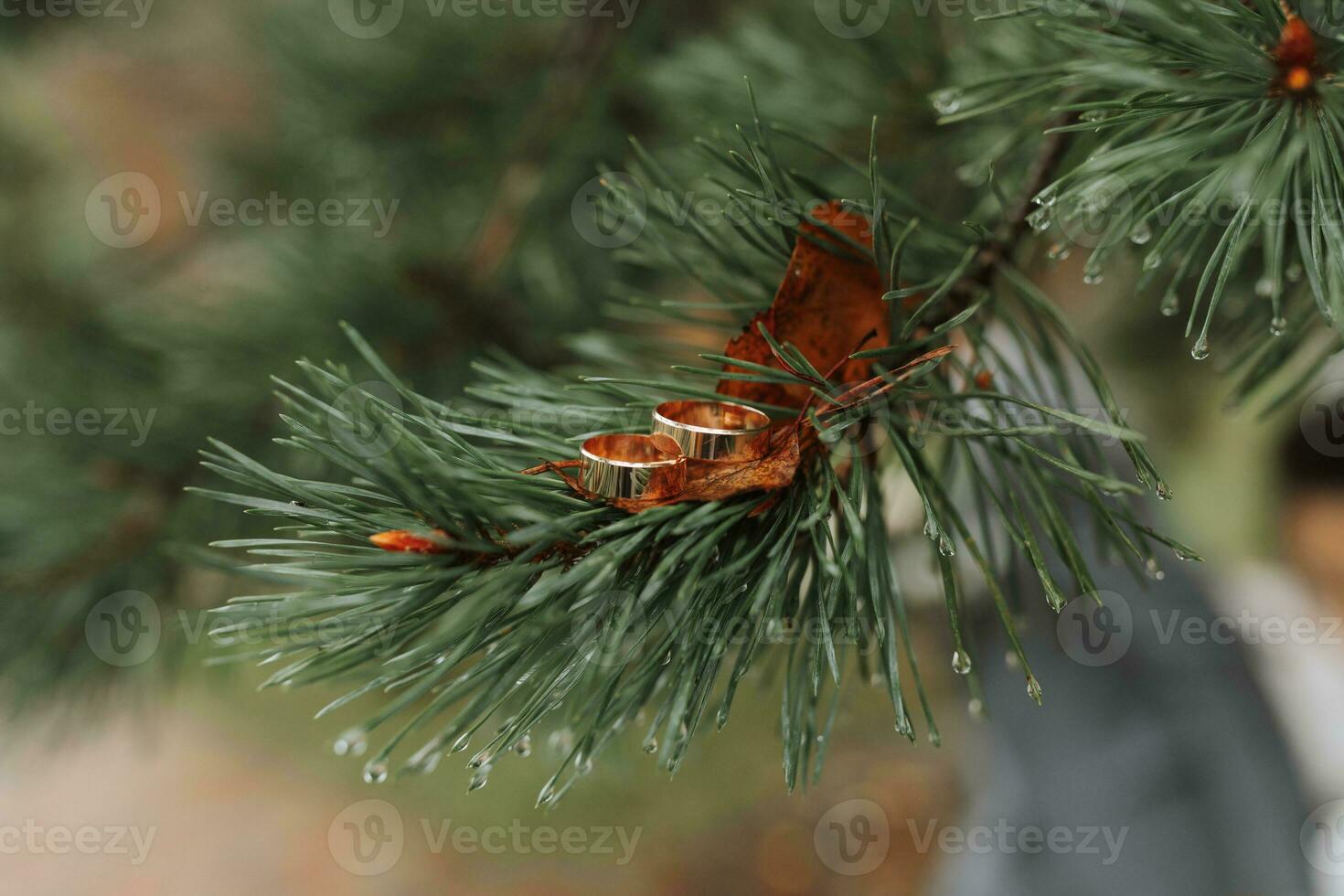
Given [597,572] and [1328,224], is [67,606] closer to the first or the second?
[597,572]

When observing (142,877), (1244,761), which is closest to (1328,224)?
(1244,761)

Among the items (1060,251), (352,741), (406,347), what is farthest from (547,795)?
(406,347)

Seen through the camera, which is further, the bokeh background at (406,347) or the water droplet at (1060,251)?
the bokeh background at (406,347)

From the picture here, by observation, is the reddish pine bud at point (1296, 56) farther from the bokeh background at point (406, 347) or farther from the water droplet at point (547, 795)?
the water droplet at point (547, 795)

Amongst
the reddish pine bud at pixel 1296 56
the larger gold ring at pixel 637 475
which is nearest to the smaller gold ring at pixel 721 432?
the larger gold ring at pixel 637 475

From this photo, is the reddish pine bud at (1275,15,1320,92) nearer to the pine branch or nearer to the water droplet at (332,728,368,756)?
the pine branch

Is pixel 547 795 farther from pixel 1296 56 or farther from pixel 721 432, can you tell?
pixel 1296 56
